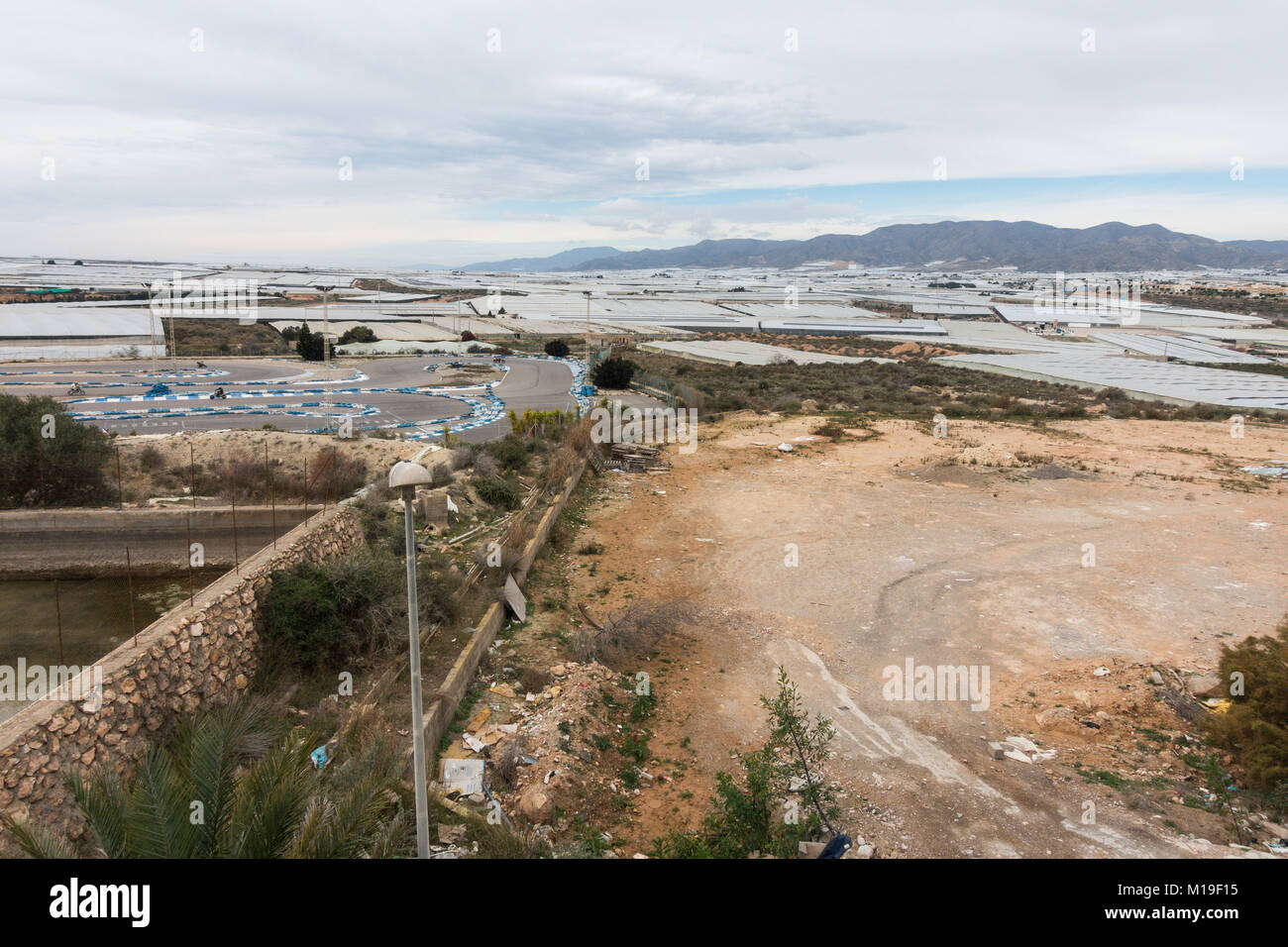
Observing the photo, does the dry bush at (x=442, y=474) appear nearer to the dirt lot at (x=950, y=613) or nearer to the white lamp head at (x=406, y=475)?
the dirt lot at (x=950, y=613)

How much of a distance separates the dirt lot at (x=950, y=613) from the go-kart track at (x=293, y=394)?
10632 millimetres

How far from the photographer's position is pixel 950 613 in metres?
12.0

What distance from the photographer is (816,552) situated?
584 inches

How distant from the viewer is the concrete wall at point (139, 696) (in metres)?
6.05

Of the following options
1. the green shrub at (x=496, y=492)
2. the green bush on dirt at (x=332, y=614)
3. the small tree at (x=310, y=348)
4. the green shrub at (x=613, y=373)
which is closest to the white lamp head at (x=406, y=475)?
the green bush on dirt at (x=332, y=614)

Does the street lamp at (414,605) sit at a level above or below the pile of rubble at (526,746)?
above

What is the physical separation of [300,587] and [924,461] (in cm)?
1808

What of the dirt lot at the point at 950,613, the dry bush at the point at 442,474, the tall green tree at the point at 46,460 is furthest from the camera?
the dry bush at the point at 442,474

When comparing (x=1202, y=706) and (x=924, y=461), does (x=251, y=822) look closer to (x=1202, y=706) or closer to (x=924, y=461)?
(x=1202, y=706)

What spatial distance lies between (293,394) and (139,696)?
85.1 feet

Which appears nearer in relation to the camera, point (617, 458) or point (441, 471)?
point (441, 471)

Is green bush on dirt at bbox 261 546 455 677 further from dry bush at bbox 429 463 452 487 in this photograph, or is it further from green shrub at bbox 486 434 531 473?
green shrub at bbox 486 434 531 473

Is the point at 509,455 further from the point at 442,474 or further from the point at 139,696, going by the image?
the point at 139,696
